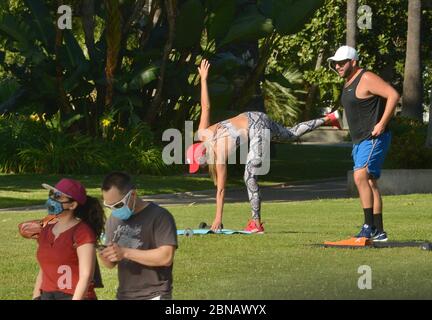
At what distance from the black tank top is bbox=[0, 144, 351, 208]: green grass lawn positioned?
1048cm

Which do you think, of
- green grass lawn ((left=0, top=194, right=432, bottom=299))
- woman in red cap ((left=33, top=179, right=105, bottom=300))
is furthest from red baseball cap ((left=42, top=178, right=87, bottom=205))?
green grass lawn ((left=0, top=194, right=432, bottom=299))

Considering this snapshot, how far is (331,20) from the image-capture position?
2042 inches

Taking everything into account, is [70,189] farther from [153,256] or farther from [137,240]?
[153,256]

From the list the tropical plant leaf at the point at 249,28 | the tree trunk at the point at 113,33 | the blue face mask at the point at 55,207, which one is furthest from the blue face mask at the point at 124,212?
the tropical plant leaf at the point at 249,28

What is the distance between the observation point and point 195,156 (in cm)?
1448

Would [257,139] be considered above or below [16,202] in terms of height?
above

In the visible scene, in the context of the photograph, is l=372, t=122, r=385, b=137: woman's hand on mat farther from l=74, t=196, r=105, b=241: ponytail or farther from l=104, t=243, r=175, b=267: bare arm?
l=104, t=243, r=175, b=267: bare arm

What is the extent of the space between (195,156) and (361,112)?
1.88 m

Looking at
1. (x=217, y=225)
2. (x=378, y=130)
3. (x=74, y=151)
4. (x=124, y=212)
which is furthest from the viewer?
A: (x=74, y=151)

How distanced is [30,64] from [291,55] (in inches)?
908

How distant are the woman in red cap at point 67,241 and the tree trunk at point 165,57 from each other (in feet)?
73.0

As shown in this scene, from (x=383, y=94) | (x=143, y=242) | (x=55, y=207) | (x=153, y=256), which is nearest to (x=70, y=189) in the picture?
(x=55, y=207)
